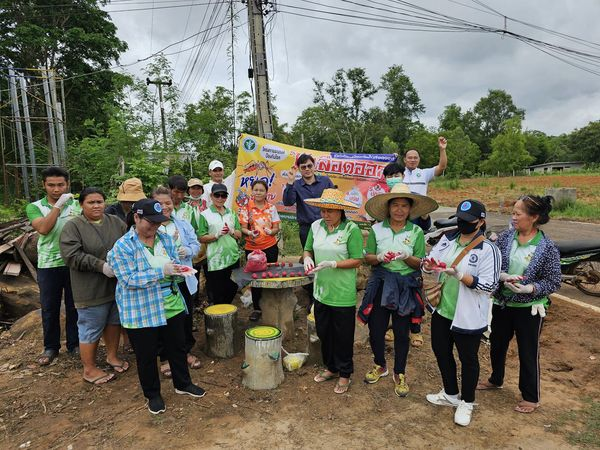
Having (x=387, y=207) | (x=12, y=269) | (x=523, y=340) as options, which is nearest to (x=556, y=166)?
(x=523, y=340)

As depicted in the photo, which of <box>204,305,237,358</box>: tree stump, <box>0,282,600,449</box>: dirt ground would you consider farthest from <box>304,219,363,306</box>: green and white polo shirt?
<box>204,305,237,358</box>: tree stump

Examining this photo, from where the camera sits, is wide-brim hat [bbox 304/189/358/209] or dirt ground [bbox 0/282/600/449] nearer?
dirt ground [bbox 0/282/600/449]

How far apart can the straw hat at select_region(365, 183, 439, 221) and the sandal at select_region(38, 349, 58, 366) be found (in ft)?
12.0

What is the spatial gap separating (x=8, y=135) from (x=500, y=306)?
21663 mm

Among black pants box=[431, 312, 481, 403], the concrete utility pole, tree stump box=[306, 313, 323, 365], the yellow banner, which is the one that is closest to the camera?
black pants box=[431, 312, 481, 403]

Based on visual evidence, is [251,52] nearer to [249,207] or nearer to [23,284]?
[249,207]

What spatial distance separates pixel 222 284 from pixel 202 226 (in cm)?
76

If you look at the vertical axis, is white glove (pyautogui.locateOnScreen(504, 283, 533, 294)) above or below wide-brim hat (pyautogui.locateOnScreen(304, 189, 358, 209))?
below

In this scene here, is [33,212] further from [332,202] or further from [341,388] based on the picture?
[341,388]

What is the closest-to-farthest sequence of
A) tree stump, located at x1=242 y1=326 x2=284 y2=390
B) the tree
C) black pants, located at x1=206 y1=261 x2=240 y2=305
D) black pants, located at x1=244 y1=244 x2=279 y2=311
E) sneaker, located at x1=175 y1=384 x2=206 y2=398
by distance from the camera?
sneaker, located at x1=175 y1=384 x2=206 y2=398 < tree stump, located at x1=242 y1=326 x2=284 y2=390 < black pants, located at x1=206 y1=261 x2=240 y2=305 < black pants, located at x1=244 y1=244 x2=279 y2=311 < the tree

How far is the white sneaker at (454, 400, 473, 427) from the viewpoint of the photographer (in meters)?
3.01

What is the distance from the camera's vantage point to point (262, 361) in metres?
3.52

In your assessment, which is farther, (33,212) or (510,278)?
(33,212)

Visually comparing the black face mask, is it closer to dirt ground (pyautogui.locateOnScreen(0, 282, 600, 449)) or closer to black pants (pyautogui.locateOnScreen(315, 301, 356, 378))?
black pants (pyautogui.locateOnScreen(315, 301, 356, 378))
